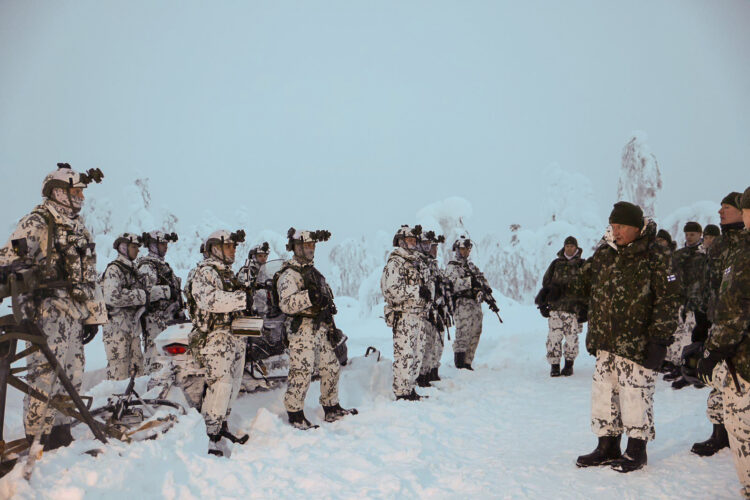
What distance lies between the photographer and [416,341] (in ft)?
22.5

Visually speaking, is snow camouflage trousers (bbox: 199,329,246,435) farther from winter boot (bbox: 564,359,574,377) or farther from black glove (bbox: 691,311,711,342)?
winter boot (bbox: 564,359,574,377)

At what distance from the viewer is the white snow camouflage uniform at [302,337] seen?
17.9ft

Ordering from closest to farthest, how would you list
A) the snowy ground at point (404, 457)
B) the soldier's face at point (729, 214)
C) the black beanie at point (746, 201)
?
the black beanie at point (746, 201), the snowy ground at point (404, 457), the soldier's face at point (729, 214)

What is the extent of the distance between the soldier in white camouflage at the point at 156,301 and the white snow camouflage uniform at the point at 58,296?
269 centimetres

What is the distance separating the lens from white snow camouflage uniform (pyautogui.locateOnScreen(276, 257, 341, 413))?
545 cm

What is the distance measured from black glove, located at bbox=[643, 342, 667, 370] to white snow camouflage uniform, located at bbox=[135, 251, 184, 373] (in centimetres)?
613

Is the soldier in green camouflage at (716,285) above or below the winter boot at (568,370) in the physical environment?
above

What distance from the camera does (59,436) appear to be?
4.09 m

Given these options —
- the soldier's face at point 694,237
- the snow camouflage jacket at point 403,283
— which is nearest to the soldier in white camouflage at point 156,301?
the snow camouflage jacket at point 403,283

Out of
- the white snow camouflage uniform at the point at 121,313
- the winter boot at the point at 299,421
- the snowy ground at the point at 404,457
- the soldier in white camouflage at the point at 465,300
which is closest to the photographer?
the snowy ground at the point at 404,457

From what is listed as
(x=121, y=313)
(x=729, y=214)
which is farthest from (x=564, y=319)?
(x=121, y=313)

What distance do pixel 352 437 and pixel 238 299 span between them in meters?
1.91

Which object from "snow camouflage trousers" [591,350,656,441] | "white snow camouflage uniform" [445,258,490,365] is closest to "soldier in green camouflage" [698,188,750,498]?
"snow camouflage trousers" [591,350,656,441]

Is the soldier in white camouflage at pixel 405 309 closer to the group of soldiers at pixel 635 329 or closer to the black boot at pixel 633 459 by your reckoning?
the group of soldiers at pixel 635 329
